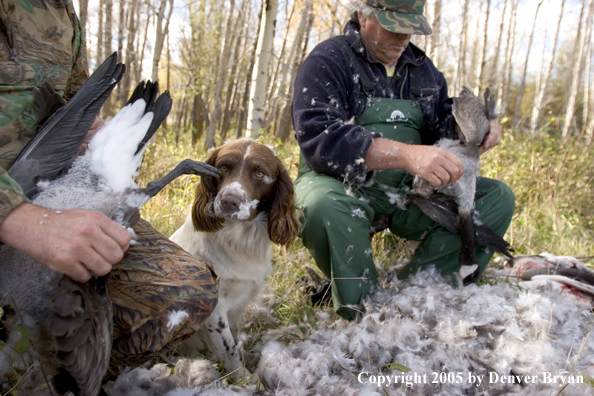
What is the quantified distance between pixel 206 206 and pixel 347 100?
1422 mm

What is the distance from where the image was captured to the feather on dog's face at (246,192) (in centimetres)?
→ 219

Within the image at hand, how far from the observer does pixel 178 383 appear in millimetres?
1913

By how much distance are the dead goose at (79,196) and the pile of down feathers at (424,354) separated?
23.2 inches

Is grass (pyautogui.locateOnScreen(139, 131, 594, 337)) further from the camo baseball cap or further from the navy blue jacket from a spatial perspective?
the camo baseball cap

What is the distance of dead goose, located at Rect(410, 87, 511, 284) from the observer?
294 cm

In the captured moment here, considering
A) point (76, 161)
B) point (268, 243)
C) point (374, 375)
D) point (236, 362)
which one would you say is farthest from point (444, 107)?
point (76, 161)

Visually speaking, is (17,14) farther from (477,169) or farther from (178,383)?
(477,169)

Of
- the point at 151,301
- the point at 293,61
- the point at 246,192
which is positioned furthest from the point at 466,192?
the point at 293,61

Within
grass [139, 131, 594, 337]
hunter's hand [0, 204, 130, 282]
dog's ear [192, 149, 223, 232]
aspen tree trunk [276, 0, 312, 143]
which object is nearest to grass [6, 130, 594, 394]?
grass [139, 131, 594, 337]

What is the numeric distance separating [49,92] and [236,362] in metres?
1.68

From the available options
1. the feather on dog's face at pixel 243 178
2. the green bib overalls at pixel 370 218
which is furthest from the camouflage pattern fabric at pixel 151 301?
the green bib overalls at pixel 370 218

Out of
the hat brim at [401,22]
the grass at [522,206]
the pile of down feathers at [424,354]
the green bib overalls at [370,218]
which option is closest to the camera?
the pile of down feathers at [424,354]

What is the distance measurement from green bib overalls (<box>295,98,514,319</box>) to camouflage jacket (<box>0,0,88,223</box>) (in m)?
1.65

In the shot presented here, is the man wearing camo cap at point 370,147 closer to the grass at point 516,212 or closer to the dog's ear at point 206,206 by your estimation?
the grass at point 516,212
